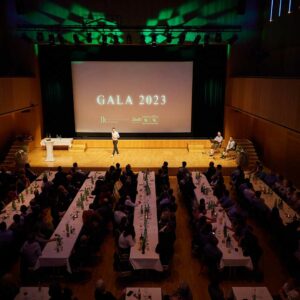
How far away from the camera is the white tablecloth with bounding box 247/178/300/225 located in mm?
8898

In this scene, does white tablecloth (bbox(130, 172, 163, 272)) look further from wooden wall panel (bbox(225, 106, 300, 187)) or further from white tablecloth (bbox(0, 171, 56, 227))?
wooden wall panel (bbox(225, 106, 300, 187))

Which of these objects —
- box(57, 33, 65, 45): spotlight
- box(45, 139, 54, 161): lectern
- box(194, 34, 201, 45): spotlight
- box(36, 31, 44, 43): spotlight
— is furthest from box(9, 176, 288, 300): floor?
box(36, 31, 44, 43): spotlight

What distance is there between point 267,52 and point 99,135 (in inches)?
366

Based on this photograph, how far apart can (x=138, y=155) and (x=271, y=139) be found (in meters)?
6.16

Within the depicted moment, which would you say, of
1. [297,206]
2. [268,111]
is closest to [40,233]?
[297,206]

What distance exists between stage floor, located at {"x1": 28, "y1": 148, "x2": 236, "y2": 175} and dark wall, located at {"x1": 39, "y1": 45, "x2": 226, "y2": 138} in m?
2.00

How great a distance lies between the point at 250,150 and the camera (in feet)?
53.7

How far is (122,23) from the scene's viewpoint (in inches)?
663

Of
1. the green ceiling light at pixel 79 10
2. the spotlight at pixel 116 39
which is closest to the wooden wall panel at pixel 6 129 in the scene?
the green ceiling light at pixel 79 10

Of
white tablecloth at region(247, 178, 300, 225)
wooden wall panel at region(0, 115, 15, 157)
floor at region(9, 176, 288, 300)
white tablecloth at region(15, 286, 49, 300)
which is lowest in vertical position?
floor at region(9, 176, 288, 300)

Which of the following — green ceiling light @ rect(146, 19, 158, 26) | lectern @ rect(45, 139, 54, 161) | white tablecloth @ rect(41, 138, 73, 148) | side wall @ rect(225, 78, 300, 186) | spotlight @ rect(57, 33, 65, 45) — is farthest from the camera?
white tablecloth @ rect(41, 138, 73, 148)

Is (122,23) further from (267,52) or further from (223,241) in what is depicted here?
(223,241)

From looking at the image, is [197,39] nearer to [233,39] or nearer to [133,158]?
[233,39]

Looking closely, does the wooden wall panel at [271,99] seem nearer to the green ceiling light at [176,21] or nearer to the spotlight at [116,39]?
the green ceiling light at [176,21]
